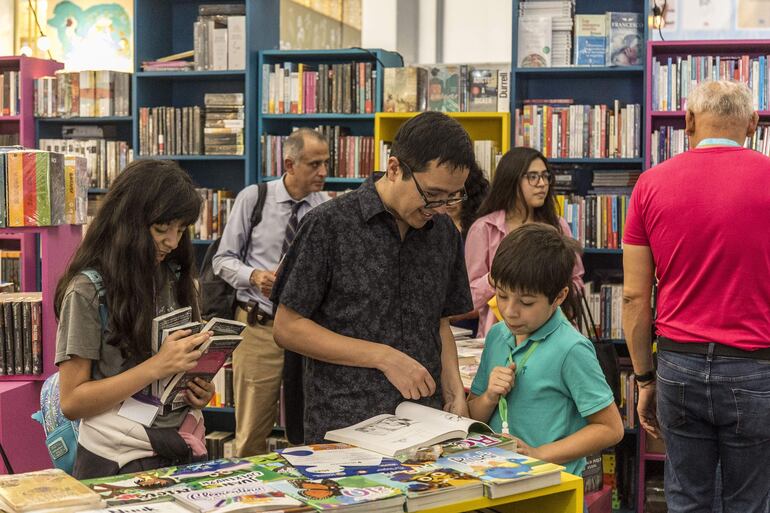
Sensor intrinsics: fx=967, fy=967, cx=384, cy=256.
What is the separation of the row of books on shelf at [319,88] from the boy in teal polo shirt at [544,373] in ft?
11.2

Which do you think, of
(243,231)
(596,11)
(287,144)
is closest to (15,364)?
(243,231)

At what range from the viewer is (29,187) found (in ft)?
11.6

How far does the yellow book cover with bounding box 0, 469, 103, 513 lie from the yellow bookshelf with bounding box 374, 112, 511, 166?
3762mm

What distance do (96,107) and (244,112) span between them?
3.48 feet

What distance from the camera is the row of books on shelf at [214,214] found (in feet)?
19.3

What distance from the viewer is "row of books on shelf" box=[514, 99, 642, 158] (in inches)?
210

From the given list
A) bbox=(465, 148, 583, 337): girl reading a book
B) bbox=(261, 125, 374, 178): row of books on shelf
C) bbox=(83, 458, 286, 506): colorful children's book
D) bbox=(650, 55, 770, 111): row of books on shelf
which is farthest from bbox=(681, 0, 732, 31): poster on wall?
bbox=(83, 458, 286, 506): colorful children's book

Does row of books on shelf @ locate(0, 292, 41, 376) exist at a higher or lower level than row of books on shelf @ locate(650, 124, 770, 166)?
lower

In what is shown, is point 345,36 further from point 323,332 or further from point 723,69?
point 323,332

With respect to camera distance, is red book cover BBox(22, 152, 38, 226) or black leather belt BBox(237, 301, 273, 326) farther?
black leather belt BBox(237, 301, 273, 326)

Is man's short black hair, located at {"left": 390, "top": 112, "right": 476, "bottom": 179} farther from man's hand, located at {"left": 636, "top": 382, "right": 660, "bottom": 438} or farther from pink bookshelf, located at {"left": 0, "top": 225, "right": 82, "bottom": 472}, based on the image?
pink bookshelf, located at {"left": 0, "top": 225, "right": 82, "bottom": 472}

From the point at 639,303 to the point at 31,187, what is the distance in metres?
2.19

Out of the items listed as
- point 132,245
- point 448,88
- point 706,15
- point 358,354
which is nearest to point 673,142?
point 706,15

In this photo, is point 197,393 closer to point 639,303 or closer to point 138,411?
point 138,411
